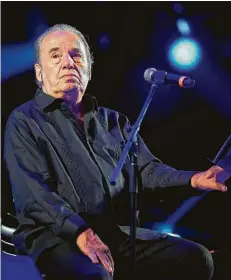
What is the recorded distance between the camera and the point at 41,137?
2.20 meters

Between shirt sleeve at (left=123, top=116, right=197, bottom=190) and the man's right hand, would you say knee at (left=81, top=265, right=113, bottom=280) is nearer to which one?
the man's right hand

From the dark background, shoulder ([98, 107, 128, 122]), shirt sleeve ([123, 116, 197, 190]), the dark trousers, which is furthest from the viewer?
the dark background

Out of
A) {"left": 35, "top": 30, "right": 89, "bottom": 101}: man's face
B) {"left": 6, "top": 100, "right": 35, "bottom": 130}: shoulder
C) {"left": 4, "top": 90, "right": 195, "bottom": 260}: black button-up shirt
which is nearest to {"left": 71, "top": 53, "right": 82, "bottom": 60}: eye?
{"left": 35, "top": 30, "right": 89, "bottom": 101}: man's face

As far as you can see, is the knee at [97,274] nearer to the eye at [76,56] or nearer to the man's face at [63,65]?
the man's face at [63,65]

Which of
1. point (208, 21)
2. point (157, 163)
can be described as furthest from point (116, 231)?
point (208, 21)

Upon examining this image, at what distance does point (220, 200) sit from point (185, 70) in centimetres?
95

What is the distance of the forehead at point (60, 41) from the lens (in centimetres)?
244

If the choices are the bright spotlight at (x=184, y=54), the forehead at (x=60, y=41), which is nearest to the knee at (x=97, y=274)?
the forehead at (x=60, y=41)

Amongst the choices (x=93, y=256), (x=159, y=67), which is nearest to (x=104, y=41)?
(x=159, y=67)

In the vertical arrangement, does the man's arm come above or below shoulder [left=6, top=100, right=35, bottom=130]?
below

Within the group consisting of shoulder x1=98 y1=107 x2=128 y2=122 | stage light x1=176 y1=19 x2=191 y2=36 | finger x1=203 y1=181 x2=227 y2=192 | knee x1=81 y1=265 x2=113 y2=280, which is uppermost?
stage light x1=176 y1=19 x2=191 y2=36

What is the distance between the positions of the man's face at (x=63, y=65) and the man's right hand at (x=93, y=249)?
80cm

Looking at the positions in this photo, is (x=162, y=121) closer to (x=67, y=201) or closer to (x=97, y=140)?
(x=97, y=140)

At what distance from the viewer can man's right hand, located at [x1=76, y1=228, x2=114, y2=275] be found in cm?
189
